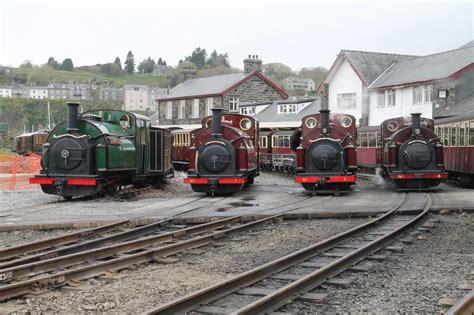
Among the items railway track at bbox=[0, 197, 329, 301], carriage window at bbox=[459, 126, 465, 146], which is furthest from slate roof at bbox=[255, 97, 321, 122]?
railway track at bbox=[0, 197, 329, 301]

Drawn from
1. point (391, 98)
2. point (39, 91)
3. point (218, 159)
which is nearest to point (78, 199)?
point (218, 159)

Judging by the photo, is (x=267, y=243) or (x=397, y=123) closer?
(x=267, y=243)

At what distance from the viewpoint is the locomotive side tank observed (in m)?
19.2

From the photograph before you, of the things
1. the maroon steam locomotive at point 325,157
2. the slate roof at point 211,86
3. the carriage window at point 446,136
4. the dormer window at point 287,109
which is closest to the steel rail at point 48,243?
the maroon steam locomotive at point 325,157

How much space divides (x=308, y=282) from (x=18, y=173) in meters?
26.1

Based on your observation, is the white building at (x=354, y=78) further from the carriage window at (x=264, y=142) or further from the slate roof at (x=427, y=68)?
the carriage window at (x=264, y=142)

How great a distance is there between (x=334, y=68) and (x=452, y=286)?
36.7 meters

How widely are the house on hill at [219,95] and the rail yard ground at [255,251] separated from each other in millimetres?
34378

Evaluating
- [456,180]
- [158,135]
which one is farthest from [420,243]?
[456,180]

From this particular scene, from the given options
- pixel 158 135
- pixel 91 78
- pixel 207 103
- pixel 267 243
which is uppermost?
pixel 91 78

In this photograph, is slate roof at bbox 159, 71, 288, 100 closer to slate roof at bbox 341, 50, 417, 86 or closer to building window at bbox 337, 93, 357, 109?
building window at bbox 337, 93, 357, 109

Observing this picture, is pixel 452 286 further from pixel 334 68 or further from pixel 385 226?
pixel 334 68

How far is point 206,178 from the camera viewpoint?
718 inches

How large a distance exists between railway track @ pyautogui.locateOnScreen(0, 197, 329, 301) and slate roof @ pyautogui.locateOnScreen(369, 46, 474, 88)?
2494 centimetres
